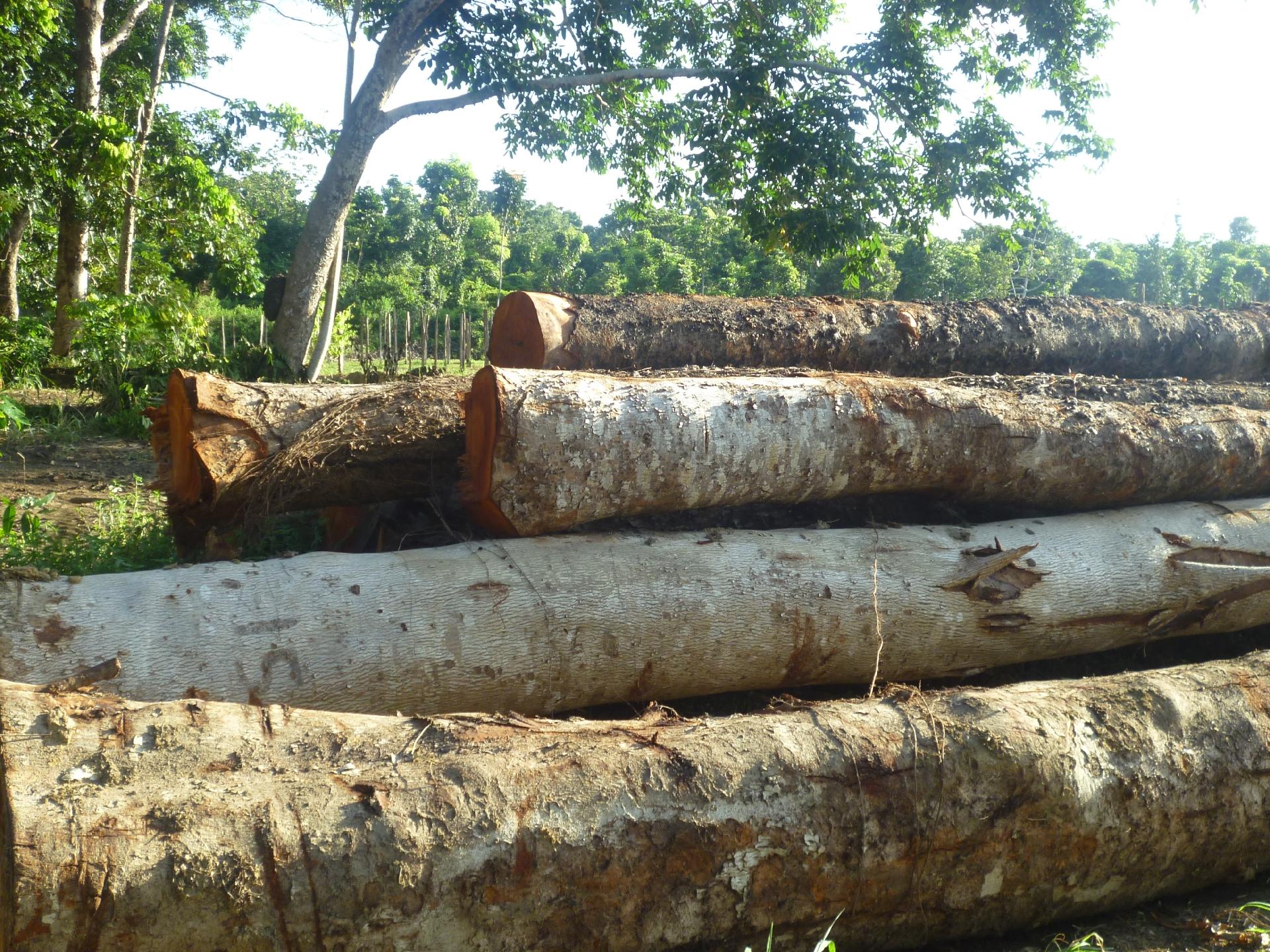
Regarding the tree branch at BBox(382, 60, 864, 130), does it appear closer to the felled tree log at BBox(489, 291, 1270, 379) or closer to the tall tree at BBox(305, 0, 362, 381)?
the tall tree at BBox(305, 0, 362, 381)

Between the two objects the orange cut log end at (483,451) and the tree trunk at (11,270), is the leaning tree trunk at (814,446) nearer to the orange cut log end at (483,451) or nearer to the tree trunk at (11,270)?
the orange cut log end at (483,451)

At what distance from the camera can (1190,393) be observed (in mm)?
4684

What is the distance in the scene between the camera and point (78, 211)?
10.4 metres

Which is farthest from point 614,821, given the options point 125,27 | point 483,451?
point 125,27

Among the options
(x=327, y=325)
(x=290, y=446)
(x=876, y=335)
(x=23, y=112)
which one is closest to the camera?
(x=290, y=446)

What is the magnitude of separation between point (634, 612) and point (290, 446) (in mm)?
1500

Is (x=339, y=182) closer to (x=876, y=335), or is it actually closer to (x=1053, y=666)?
A: (x=876, y=335)

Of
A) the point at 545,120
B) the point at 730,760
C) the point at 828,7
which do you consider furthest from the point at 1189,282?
the point at 730,760

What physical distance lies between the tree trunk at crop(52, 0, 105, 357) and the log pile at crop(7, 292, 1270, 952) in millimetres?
8310

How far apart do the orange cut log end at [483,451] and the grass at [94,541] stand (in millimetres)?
1447

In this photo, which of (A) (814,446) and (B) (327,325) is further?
(B) (327,325)

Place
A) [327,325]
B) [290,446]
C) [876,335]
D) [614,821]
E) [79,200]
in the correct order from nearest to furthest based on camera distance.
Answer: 1. [614,821]
2. [290,446]
3. [876,335]
4. [79,200]
5. [327,325]

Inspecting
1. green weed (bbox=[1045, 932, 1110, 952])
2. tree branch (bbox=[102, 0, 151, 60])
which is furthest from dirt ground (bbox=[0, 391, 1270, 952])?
tree branch (bbox=[102, 0, 151, 60])

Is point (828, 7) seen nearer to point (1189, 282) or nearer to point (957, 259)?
point (957, 259)
